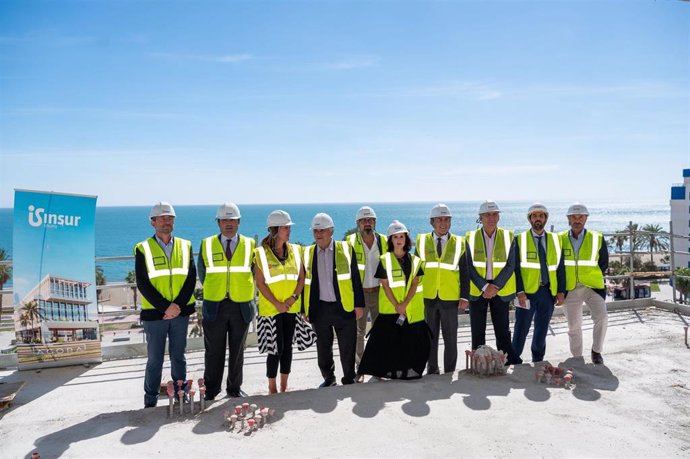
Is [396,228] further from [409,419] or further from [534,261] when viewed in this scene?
[409,419]

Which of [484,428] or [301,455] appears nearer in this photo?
[301,455]

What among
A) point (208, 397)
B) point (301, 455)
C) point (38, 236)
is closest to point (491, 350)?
point (301, 455)

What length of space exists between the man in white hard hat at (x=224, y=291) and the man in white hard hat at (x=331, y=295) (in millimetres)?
629

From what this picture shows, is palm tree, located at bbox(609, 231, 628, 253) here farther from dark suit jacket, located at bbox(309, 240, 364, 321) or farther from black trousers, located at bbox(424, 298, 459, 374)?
dark suit jacket, located at bbox(309, 240, 364, 321)

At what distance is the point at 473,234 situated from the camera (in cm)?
601

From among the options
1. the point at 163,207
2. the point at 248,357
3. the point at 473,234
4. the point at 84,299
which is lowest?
the point at 248,357

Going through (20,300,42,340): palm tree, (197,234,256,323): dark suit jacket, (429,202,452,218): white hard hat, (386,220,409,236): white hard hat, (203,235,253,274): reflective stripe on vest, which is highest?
(429,202,452,218): white hard hat

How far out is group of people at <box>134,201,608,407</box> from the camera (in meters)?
5.26

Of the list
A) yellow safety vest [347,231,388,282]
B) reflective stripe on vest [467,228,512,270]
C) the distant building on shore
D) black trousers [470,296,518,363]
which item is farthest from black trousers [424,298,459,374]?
the distant building on shore

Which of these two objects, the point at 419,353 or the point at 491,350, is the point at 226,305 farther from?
the point at 491,350

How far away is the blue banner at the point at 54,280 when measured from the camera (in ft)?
22.1

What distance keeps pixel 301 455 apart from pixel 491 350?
2657 mm

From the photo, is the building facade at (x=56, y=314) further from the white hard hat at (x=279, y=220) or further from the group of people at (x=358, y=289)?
the white hard hat at (x=279, y=220)

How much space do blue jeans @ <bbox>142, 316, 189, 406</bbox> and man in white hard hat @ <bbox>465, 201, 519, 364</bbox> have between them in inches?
124
